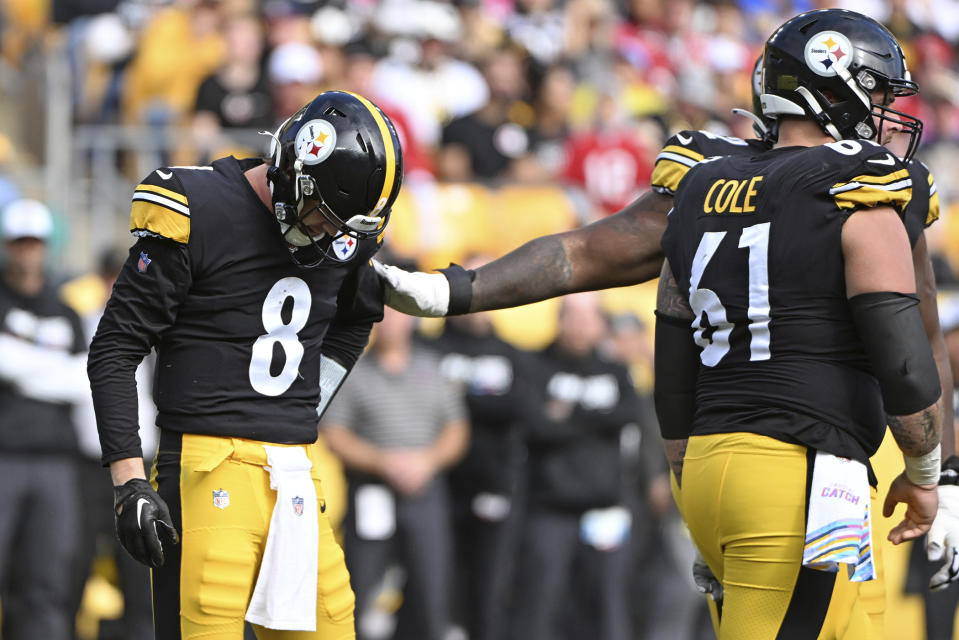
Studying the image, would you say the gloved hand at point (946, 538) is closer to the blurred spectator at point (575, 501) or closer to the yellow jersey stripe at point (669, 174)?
the yellow jersey stripe at point (669, 174)

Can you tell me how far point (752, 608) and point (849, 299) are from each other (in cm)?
82

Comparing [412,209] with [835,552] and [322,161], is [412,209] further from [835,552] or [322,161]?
[835,552]

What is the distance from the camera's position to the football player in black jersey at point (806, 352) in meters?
3.49

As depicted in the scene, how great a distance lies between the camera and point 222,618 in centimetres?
379

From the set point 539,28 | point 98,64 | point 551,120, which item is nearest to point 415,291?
point 98,64

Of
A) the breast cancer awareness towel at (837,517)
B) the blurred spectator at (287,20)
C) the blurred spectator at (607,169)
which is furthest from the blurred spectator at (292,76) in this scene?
the breast cancer awareness towel at (837,517)

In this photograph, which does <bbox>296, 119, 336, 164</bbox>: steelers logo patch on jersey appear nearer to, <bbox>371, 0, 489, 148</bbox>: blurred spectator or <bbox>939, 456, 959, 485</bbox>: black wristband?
<bbox>939, 456, 959, 485</bbox>: black wristband

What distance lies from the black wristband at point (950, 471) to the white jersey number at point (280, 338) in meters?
2.00

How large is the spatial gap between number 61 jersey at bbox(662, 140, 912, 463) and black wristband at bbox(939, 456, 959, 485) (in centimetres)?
73

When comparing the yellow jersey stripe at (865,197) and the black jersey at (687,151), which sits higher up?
the black jersey at (687,151)

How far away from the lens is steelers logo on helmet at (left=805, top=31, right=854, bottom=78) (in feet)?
12.4

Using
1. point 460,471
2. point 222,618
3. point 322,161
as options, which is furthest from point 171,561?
point 460,471

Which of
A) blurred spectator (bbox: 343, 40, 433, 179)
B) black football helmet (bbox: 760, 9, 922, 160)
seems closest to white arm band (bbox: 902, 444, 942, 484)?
black football helmet (bbox: 760, 9, 922, 160)

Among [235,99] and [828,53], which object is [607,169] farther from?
[828,53]
